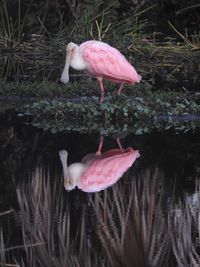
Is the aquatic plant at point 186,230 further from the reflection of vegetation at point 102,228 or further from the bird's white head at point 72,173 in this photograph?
the bird's white head at point 72,173

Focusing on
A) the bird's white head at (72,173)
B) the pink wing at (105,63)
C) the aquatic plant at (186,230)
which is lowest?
the aquatic plant at (186,230)

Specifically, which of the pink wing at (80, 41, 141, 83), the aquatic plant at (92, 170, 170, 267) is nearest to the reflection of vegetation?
the aquatic plant at (92, 170, 170, 267)

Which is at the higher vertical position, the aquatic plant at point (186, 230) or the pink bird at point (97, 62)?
the pink bird at point (97, 62)

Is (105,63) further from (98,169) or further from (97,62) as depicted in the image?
(98,169)

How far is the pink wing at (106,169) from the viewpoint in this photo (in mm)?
5637

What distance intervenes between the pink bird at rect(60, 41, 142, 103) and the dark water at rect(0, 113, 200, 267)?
2331mm

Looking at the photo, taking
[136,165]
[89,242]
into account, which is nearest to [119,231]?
[89,242]

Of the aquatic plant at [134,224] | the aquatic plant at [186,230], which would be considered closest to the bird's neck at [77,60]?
the aquatic plant at [134,224]

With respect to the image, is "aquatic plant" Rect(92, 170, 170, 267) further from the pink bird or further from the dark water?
the pink bird

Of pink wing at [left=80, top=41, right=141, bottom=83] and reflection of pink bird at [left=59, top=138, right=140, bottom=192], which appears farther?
pink wing at [left=80, top=41, right=141, bottom=83]

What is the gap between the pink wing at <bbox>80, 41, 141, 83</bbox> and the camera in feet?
30.4

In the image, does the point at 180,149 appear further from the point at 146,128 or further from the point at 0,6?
the point at 0,6

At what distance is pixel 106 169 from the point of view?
6152 mm

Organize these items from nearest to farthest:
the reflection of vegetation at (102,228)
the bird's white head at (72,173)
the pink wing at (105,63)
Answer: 1. the reflection of vegetation at (102,228)
2. the bird's white head at (72,173)
3. the pink wing at (105,63)
